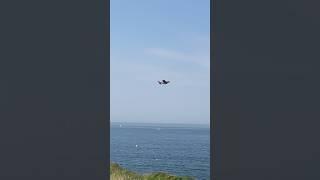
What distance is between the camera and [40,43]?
442 centimetres

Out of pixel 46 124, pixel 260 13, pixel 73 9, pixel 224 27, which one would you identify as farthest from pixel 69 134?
pixel 260 13

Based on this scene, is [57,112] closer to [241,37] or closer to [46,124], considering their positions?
[46,124]

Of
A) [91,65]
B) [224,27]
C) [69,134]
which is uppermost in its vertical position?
[224,27]

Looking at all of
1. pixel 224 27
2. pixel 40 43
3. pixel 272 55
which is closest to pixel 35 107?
pixel 40 43

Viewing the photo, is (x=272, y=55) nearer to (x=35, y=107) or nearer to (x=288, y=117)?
(x=288, y=117)

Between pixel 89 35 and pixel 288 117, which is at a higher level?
pixel 89 35

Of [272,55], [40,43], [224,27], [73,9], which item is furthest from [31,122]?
[272,55]

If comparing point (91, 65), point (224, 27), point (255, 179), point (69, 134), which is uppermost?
point (224, 27)

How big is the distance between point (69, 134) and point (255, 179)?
1.49m

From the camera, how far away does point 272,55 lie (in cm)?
445

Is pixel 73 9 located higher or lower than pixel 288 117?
higher

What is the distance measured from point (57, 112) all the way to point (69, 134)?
0.20 meters

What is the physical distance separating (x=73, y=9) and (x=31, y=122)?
944 millimetres

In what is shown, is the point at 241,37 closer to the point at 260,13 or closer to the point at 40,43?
the point at 260,13
